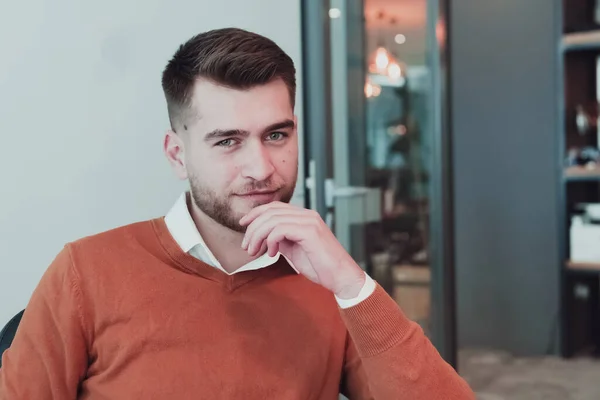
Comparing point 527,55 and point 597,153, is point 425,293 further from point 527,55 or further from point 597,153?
point 527,55

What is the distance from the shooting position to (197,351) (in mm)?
1064

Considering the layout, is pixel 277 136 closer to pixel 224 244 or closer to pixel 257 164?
pixel 257 164

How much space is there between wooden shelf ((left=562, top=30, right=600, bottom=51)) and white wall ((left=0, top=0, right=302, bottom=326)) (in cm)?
241

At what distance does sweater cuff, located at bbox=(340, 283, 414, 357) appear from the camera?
1.00 m

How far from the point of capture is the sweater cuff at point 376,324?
1.00 meters

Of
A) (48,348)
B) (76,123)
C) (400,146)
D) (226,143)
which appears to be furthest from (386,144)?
(48,348)

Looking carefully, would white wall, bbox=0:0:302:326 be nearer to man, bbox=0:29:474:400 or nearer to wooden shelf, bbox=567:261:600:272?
man, bbox=0:29:474:400

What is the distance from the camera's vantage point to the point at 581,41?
3.36m

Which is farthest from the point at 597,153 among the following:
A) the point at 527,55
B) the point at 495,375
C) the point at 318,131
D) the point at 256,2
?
the point at 256,2

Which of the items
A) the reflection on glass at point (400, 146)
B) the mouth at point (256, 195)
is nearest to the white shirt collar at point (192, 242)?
the mouth at point (256, 195)

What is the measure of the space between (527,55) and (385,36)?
1303 mm

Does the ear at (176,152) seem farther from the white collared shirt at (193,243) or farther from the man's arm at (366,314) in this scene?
the man's arm at (366,314)

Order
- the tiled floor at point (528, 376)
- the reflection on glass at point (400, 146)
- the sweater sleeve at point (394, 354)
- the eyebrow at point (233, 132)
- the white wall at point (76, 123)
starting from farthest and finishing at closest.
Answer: the tiled floor at point (528, 376) → the reflection on glass at point (400, 146) → the white wall at point (76, 123) → the eyebrow at point (233, 132) → the sweater sleeve at point (394, 354)

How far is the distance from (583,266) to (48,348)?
3044 mm
